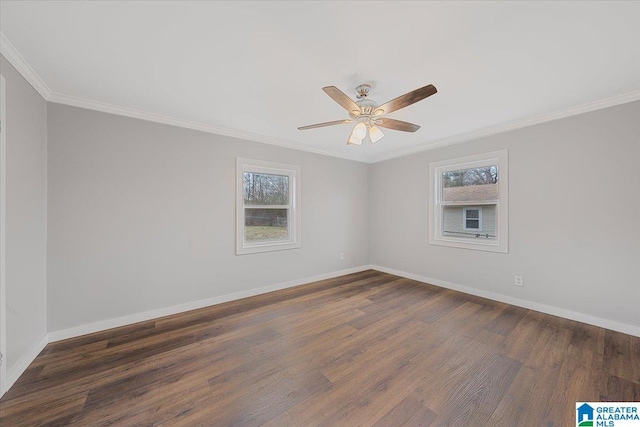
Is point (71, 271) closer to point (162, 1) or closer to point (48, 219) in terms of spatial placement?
point (48, 219)

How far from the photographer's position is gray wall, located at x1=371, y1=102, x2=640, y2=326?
2.43 m

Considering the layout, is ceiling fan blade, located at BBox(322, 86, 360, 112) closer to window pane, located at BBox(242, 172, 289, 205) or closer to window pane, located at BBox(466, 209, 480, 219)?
window pane, located at BBox(242, 172, 289, 205)

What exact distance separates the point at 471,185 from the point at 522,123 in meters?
1.00

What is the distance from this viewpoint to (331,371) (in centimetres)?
188

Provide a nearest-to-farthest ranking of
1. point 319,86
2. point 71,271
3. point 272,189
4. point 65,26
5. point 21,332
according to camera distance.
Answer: point 65,26 → point 21,332 → point 319,86 → point 71,271 → point 272,189

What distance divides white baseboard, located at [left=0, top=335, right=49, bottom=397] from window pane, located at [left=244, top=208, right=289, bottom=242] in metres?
2.19

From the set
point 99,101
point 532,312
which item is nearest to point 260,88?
point 99,101

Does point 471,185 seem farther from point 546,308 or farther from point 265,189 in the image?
point 265,189

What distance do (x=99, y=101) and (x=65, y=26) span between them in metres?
1.18

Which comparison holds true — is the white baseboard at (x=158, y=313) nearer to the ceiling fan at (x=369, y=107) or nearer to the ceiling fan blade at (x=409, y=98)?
the ceiling fan at (x=369, y=107)

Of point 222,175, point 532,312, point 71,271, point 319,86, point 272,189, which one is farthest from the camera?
point 272,189

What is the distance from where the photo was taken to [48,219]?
230 centimetres

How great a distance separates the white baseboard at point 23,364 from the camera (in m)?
1.71

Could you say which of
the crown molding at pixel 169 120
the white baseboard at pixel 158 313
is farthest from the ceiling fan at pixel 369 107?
the white baseboard at pixel 158 313
